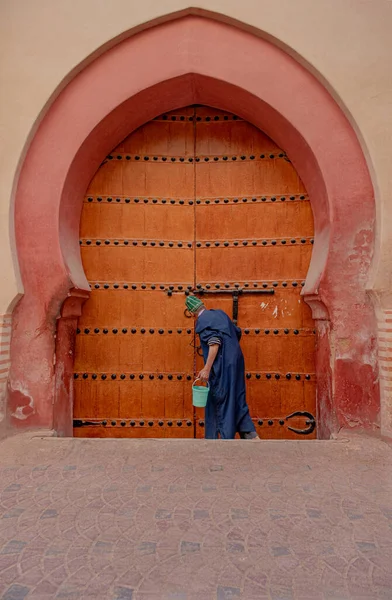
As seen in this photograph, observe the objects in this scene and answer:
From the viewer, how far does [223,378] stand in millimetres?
3420

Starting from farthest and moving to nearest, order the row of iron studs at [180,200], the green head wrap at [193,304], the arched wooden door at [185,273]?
the row of iron studs at [180,200] → the arched wooden door at [185,273] → the green head wrap at [193,304]

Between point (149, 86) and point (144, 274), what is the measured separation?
1.60 m

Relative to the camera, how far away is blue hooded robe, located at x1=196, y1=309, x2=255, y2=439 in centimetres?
339

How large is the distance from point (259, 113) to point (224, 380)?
7.63 ft

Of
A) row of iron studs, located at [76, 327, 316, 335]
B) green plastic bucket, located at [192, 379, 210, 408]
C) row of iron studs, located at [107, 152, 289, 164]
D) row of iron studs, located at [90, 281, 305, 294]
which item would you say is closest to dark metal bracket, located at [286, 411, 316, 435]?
row of iron studs, located at [76, 327, 316, 335]

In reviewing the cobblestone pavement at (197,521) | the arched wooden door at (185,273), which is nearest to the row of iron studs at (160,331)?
the arched wooden door at (185,273)

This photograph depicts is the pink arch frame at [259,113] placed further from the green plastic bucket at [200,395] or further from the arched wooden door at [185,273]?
the green plastic bucket at [200,395]

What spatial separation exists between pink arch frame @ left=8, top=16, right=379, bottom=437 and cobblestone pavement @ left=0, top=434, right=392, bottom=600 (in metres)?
0.62

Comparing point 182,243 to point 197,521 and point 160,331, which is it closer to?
point 160,331

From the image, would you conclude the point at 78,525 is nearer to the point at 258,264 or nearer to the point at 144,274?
the point at 144,274

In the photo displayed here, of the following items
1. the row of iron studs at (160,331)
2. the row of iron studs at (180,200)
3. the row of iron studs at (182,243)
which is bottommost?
the row of iron studs at (160,331)

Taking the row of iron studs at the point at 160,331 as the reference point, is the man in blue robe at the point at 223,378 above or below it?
below

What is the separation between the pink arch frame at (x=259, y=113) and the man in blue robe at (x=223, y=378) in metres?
0.70

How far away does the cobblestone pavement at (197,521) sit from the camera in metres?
1.51
